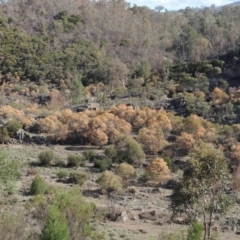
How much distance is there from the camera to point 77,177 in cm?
3164

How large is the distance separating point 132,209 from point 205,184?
1467 cm

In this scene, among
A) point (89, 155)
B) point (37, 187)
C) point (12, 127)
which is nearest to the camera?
point (37, 187)

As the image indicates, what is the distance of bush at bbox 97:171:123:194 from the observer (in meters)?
29.4

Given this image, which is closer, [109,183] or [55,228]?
[55,228]

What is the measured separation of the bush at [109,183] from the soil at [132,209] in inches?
18.2

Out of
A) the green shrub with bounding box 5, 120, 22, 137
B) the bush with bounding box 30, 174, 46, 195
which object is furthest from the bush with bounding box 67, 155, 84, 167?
the green shrub with bounding box 5, 120, 22, 137

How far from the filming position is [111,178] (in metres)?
29.6

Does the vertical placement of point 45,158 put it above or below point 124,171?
above

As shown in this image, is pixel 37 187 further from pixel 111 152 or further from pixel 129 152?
pixel 129 152

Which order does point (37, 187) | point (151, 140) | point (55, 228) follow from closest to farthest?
point (55, 228), point (37, 187), point (151, 140)

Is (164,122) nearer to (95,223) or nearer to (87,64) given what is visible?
(95,223)

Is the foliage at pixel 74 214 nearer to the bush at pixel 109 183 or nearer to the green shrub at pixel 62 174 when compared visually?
the bush at pixel 109 183

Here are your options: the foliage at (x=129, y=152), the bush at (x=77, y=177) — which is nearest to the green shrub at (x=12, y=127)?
the foliage at (x=129, y=152)

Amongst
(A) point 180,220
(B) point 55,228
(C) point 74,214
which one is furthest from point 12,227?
(A) point 180,220
